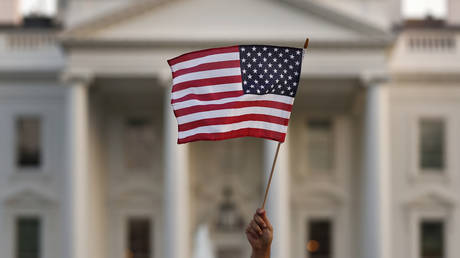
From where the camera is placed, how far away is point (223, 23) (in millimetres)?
25594

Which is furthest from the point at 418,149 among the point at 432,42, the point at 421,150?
the point at 432,42

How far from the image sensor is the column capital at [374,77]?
25234 millimetres

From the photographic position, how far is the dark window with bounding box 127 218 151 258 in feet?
96.5

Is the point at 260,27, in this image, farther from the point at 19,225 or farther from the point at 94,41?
the point at 19,225

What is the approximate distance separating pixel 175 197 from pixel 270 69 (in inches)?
596

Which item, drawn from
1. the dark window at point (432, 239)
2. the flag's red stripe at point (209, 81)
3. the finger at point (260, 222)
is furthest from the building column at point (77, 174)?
the finger at point (260, 222)

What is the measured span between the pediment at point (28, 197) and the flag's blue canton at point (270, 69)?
62.1 feet

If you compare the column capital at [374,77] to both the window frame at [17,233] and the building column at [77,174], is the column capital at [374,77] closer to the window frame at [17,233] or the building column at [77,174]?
the building column at [77,174]

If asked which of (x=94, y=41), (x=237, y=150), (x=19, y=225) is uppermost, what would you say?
(x=94, y=41)

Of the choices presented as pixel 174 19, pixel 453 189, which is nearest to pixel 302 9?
pixel 174 19

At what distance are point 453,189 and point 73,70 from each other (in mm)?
12802

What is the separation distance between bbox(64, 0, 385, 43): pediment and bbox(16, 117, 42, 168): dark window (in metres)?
4.86

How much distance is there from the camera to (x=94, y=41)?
25281mm

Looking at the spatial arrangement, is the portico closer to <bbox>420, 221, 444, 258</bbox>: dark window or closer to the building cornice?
the building cornice
